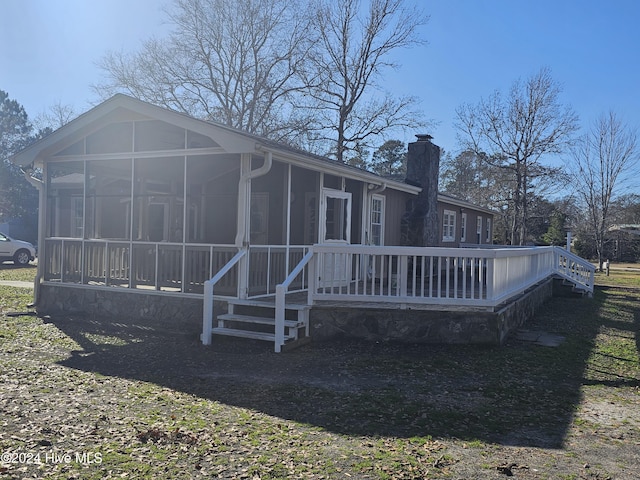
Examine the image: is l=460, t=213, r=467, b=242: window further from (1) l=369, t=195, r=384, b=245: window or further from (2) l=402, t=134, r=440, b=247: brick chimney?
(1) l=369, t=195, r=384, b=245: window

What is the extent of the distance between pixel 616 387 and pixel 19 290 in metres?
13.9

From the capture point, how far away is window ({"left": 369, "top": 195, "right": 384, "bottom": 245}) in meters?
A: 12.9

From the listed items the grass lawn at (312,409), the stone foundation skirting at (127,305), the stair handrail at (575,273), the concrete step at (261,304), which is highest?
the stair handrail at (575,273)

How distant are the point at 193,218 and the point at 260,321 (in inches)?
196

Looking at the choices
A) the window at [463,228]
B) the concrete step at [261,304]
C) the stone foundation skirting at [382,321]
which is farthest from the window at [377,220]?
the window at [463,228]

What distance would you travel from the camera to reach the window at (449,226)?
18.1 m

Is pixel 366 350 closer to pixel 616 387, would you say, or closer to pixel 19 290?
pixel 616 387

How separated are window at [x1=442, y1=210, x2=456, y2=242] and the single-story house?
4338 mm

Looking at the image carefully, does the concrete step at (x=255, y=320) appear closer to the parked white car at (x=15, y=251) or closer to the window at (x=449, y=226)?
the window at (x=449, y=226)

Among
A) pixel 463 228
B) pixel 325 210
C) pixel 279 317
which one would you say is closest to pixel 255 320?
pixel 279 317

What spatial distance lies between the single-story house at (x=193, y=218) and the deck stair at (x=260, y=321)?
167 mm

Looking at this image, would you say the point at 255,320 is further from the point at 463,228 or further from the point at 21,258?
the point at 21,258

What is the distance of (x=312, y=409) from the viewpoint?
531 cm

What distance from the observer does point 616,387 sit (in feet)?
20.8
